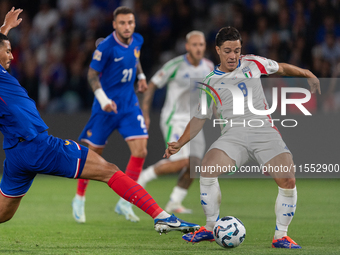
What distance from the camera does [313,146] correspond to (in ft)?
35.1

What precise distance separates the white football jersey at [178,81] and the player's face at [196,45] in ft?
0.66

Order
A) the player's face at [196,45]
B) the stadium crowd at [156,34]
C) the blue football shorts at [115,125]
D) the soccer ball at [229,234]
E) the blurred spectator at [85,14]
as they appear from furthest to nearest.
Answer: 1. the blurred spectator at [85,14]
2. the stadium crowd at [156,34]
3. the player's face at [196,45]
4. the blue football shorts at [115,125]
5. the soccer ball at [229,234]

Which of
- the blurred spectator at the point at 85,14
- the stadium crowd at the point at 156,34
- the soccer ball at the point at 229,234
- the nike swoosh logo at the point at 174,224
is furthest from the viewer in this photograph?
the blurred spectator at the point at 85,14

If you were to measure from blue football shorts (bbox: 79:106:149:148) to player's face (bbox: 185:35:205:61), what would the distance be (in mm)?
1622

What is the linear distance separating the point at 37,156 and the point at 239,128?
1.98 meters

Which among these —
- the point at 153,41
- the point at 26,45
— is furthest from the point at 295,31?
the point at 26,45

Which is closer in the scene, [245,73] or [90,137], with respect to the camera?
[245,73]

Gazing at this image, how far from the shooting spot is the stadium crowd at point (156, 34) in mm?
13055

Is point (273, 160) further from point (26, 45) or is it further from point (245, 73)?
point (26, 45)

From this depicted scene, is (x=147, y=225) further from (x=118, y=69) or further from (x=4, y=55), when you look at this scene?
(x=4, y=55)

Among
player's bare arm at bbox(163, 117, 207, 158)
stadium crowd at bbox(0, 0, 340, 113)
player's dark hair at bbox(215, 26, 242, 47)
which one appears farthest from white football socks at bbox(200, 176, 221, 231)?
stadium crowd at bbox(0, 0, 340, 113)

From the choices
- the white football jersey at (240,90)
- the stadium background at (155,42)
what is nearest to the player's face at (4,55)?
the white football jersey at (240,90)

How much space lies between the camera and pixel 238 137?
5520mm

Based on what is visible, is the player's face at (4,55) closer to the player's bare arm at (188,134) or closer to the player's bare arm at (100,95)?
the player's bare arm at (188,134)
